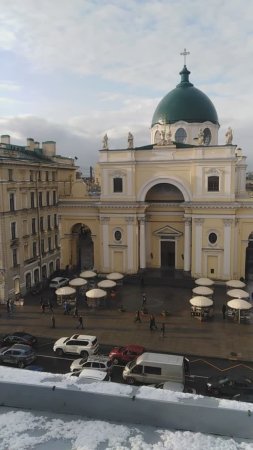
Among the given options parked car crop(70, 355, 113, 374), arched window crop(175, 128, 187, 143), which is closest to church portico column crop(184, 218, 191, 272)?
arched window crop(175, 128, 187, 143)

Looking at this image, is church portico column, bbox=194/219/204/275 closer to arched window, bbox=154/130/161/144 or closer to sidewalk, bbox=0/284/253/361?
sidewalk, bbox=0/284/253/361

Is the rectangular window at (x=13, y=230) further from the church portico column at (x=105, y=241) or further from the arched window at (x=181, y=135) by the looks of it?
the arched window at (x=181, y=135)

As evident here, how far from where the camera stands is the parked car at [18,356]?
25.5 m

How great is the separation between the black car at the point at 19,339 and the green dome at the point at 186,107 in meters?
35.1

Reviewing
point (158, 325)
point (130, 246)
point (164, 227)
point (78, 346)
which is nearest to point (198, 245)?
point (164, 227)

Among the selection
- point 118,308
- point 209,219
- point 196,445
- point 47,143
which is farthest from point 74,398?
point 47,143

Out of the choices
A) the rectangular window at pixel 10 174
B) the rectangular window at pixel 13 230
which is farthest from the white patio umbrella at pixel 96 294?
the rectangular window at pixel 10 174

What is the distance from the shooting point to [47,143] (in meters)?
50.2

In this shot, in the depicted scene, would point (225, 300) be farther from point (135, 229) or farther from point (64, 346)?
point (64, 346)

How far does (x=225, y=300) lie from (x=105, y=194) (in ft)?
60.9

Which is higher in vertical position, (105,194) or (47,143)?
(47,143)

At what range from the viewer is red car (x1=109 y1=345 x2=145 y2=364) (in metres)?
26.2

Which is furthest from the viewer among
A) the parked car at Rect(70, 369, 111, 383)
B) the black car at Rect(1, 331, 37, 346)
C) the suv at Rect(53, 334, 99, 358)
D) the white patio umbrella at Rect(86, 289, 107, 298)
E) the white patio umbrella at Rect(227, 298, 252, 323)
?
the white patio umbrella at Rect(86, 289, 107, 298)

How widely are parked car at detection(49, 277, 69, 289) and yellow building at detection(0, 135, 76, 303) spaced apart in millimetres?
1697
